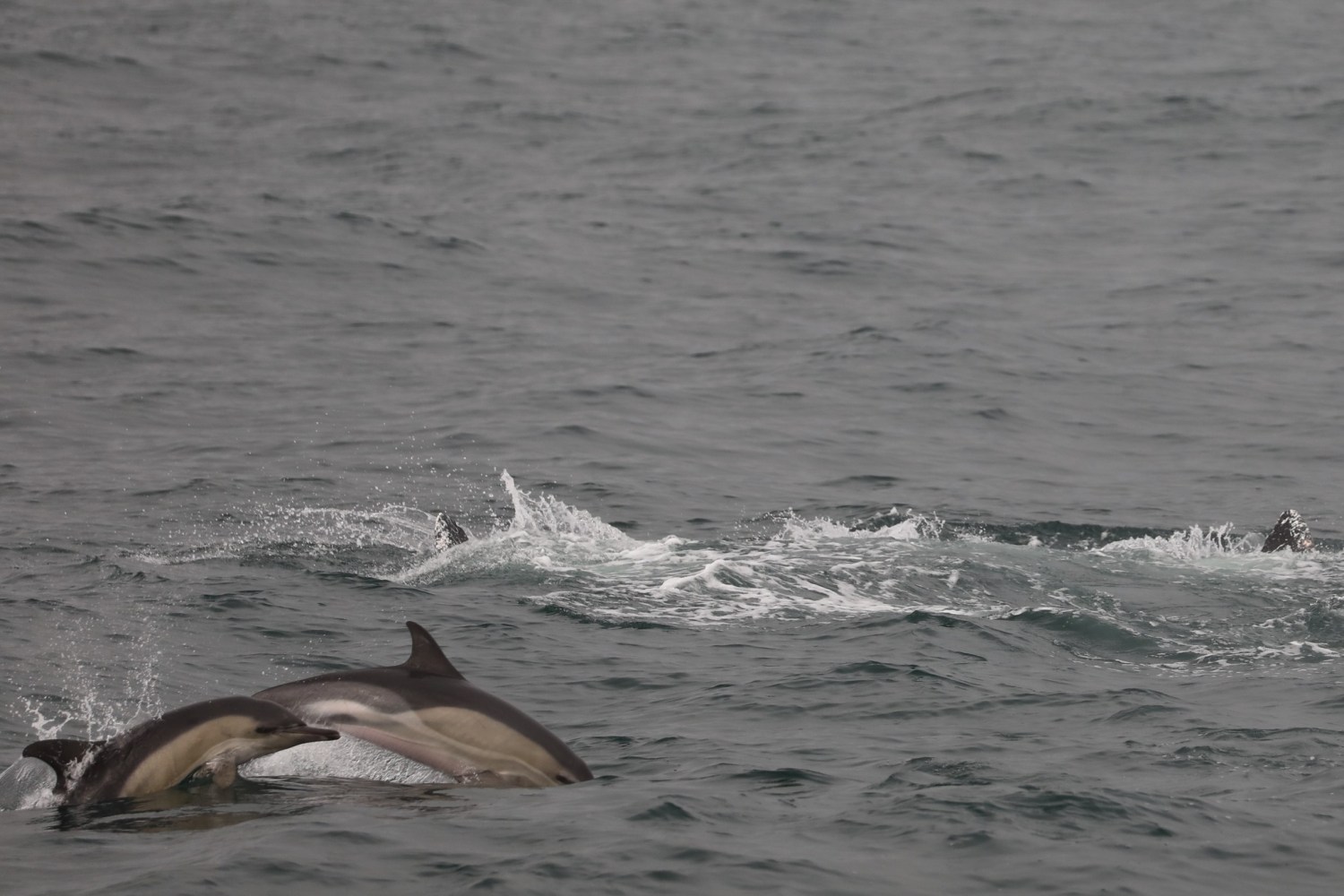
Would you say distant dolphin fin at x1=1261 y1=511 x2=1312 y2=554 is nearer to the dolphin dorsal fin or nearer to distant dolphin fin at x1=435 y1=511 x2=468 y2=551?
distant dolphin fin at x1=435 y1=511 x2=468 y2=551

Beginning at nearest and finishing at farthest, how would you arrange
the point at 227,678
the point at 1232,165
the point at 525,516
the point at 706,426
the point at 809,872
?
1. the point at 809,872
2. the point at 227,678
3. the point at 525,516
4. the point at 706,426
5. the point at 1232,165

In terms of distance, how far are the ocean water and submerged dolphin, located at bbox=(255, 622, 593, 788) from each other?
22cm

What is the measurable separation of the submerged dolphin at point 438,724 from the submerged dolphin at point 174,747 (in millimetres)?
348

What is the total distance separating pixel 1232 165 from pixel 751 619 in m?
27.3

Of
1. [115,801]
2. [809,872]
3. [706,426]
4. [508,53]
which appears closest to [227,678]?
[115,801]

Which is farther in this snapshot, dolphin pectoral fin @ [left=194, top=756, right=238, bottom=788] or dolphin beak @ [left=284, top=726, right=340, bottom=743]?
dolphin pectoral fin @ [left=194, top=756, right=238, bottom=788]

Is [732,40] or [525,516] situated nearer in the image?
[525,516]

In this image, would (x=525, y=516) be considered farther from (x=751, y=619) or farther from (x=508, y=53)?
(x=508, y=53)

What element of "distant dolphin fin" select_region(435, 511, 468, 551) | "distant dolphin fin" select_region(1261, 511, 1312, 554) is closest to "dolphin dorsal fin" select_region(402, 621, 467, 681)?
"distant dolphin fin" select_region(435, 511, 468, 551)

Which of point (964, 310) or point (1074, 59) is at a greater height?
point (1074, 59)

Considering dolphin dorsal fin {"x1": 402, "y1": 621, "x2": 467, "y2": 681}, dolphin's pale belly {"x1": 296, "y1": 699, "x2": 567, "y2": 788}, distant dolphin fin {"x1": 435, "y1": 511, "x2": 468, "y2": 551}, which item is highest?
dolphin dorsal fin {"x1": 402, "y1": 621, "x2": 467, "y2": 681}

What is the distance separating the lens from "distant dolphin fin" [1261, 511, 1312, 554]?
57.7 feet

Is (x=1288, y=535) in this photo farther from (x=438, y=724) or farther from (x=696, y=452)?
(x=438, y=724)

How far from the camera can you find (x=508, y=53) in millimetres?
52312
